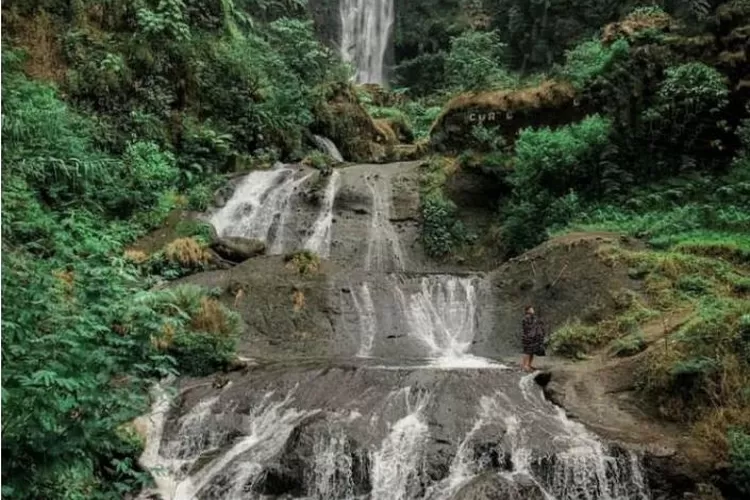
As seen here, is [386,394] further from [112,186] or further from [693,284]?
[112,186]

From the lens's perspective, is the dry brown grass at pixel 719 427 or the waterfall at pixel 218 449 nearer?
the dry brown grass at pixel 719 427

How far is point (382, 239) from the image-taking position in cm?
1778

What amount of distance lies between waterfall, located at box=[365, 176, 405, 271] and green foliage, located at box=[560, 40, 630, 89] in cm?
577

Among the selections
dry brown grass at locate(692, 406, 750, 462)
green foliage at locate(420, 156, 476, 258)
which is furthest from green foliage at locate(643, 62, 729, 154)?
dry brown grass at locate(692, 406, 750, 462)

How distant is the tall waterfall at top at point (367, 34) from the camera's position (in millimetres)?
37969

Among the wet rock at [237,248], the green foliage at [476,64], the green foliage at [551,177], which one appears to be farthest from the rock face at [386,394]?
the green foliage at [476,64]

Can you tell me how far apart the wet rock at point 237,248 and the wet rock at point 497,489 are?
891 centimetres

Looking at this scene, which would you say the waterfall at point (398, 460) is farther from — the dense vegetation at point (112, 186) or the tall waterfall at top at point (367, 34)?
the tall waterfall at top at point (367, 34)

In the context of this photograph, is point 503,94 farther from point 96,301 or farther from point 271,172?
point 96,301

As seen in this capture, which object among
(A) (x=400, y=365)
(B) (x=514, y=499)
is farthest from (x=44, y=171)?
(B) (x=514, y=499)

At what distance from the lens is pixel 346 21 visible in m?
37.9

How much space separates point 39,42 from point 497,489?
15.7 metres

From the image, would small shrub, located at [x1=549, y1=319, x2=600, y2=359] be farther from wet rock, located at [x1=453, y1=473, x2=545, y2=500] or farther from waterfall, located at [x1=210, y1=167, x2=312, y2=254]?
waterfall, located at [x1=210, y1=167, x2=312, y2=254]

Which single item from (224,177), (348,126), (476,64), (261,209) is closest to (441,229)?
(261,209)
